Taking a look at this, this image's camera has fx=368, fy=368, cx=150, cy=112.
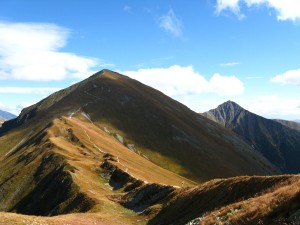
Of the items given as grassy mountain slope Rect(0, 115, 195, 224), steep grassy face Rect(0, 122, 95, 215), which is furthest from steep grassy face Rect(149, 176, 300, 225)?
steep grassy face Rect(0, 122, 95, 215)

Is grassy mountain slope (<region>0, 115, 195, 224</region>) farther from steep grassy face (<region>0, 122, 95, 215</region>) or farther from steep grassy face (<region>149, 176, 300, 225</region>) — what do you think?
steep grassy face (<region>149, 176, 300, 225</region>)

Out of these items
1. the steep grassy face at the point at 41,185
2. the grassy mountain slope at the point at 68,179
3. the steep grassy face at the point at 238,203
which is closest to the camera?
the steep grassy face at the point at 238,203

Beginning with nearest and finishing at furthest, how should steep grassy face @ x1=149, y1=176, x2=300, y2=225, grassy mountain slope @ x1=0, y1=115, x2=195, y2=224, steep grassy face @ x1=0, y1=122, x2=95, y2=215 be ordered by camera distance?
steep grassy face @ x1=149, y1=176, x2=300, y2=225
grassy mountain slope @ x1=0, y1=115, x2=195, y2=224
steep grassy face @ x1=0, y1=122, x2=95, y2=215

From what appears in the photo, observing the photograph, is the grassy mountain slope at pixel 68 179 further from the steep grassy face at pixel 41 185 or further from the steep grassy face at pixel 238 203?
the steep grassy face at pixel 238 203

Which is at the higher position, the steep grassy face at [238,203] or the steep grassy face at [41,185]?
the steep grassy face at [238,203]

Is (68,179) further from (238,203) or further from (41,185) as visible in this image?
(238,203)

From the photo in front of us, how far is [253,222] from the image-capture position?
21469 mm

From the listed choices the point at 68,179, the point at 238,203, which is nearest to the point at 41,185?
the point at 68,179

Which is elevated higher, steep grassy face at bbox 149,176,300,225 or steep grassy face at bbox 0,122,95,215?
steep grassy face at bbox 149,176,300,225

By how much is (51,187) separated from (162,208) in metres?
51.0

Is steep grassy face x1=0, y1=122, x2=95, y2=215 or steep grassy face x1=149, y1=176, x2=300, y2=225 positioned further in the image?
steep grassy face x1=0, y1=122, x2=95, y2=215

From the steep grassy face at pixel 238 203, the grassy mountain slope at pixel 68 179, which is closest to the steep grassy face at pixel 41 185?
the grassy mountain slope at pixel 68 179

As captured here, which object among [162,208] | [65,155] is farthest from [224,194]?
[65,155]

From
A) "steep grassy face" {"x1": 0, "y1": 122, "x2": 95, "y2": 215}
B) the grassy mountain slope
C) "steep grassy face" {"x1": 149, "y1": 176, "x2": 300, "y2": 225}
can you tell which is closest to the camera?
"steep grassy face" {"x1": 149, "y1": 176, "x2": 300, "y2": 225}
